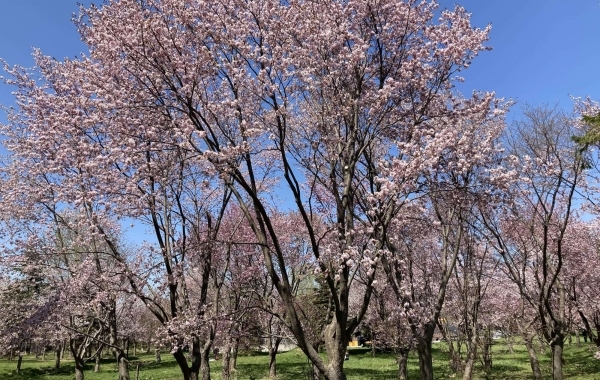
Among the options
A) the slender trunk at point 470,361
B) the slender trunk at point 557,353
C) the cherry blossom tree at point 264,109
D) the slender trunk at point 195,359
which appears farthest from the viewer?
the slender trunk at point 470,361

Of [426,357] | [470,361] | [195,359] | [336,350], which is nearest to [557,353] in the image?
→ [470,361]

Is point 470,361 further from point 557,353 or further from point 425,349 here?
point 425,349

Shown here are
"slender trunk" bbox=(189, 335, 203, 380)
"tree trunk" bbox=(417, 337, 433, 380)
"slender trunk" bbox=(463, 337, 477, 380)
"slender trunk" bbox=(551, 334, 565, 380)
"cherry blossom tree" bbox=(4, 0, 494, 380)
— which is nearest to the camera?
"cherry blossom tree" bbox=(4, 0, 494, 380)

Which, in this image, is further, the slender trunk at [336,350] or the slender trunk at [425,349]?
the slender trunk at [425,349]

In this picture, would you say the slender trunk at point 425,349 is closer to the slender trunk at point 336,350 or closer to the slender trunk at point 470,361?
the slender trunk at point 336,350

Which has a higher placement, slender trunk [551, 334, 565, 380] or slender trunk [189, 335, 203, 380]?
slender trunk [189, 335, 203, 380]

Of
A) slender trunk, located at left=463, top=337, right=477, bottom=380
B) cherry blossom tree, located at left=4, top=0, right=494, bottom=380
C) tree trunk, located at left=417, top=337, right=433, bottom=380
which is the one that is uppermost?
cherry blossom tree, located at left=4, top=0, right=494, bottom=380

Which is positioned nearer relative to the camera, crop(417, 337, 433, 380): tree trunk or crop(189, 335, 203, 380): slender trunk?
crop(189, 335, 203, 380): slender trunk

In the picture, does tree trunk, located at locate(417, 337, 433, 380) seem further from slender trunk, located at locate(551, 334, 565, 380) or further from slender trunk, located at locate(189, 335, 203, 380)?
slender trunk, located at locate(551, 334, 565, 380)

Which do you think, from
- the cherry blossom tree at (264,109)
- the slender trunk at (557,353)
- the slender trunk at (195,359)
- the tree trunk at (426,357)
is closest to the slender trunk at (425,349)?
the tree trunk at (426,357)

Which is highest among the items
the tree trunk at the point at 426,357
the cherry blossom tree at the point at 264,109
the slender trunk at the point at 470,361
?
the cherry blossom tree at the point at 264,109

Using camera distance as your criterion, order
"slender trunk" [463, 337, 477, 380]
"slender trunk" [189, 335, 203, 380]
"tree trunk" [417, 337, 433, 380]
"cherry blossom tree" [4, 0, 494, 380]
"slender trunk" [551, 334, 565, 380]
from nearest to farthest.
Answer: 1. "cherry blossom tree" [4, 0, 494, 380]
2. "slender trunk" [189, 335, 203, 380]
3. "tree trunk" [417, 337, 433, 380]
4. "slender trunk" [551, 334, 565, 380]
5. "slender trunk" [463, 337, 477, 380]

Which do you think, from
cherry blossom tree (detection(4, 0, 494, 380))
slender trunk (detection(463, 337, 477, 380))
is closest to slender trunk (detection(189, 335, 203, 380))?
cherry blossom tree (detection(4, 0, 494, 380))

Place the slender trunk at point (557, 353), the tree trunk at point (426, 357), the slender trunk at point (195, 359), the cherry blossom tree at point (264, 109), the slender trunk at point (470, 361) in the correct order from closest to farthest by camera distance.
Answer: the cherry blossom tree at point (264, 109), the slender trunk at point (195, 359), the tree trunk at point (426, 357), the slender trunk at point (557, 353), the slender trunk at point (470, 361)
